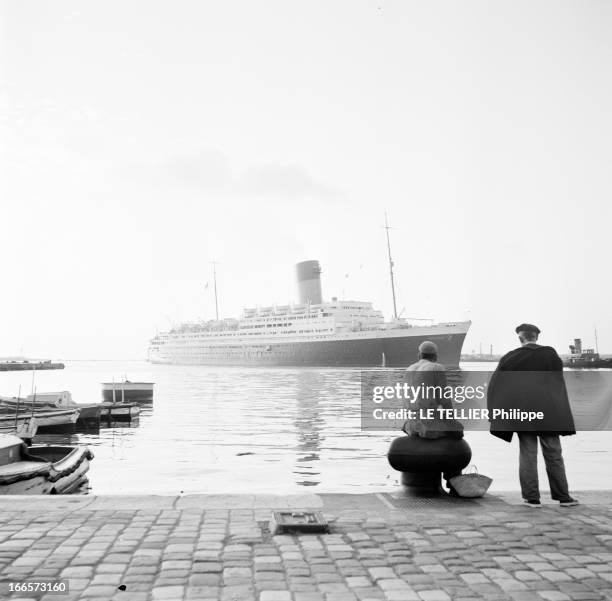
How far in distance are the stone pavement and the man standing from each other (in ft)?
0.85

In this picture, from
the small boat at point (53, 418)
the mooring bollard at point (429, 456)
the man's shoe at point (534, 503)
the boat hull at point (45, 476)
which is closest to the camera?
the man's shoe at point (534, 503)

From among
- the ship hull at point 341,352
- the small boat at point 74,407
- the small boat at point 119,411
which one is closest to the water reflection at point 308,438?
the small boat at point 119,411

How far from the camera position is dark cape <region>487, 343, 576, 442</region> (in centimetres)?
584

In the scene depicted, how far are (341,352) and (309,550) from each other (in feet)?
246

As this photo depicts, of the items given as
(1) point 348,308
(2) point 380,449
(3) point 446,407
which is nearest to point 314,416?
(2) point 380,449

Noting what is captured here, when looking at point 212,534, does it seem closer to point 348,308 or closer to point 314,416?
point 314,416

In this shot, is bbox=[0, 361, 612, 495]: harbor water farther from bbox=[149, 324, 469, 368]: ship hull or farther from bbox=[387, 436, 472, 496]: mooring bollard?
bbox=[149, 324, 469, 368]: ship hull

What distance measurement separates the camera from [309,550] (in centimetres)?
421

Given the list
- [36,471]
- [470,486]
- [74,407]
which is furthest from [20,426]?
[470,486]

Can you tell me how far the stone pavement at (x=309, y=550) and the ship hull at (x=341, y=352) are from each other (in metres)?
65.2

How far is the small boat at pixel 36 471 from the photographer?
8117mm

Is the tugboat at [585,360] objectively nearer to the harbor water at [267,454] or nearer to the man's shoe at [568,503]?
the harbor water at [267,454]

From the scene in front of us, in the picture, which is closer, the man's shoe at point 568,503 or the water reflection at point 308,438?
the man's shoe at point 568,503

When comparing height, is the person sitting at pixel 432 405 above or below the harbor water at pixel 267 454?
above
